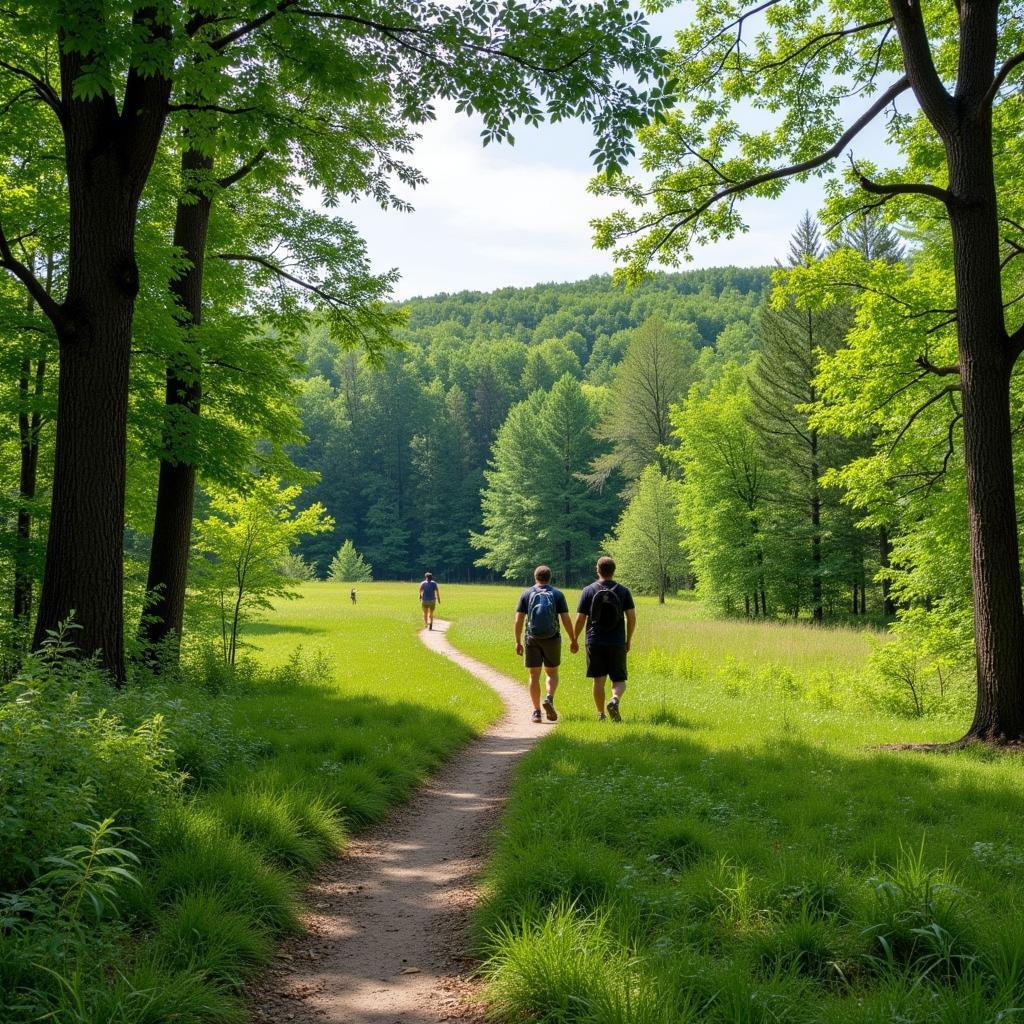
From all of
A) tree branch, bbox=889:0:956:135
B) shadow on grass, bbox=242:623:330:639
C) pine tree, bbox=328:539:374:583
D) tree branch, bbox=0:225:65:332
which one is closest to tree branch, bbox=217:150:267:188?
tree branch, bbox=0:225:65:332

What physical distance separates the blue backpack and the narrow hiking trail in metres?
3.18

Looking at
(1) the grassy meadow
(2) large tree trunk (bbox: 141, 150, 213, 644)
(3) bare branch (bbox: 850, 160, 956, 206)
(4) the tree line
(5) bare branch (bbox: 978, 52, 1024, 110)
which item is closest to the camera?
(1) the grassy meadow

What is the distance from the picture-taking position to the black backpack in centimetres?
951

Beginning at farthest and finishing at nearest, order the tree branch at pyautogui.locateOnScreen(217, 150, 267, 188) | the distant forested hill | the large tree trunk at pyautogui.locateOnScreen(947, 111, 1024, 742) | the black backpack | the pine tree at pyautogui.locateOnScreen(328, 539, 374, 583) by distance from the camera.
Answer: the distant forested hill < the pine tree at pyautogui.locateOnScreen(328, 539, 374, 583) < the tree branch at pyautogui.locateOnScreen(217, 150, 267, 188) < the black backpack < the large tree trunk at pyautogui.locateOnScreen(947, 111, 1024, 742)

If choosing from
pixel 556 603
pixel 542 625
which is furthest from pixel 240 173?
pixel 542 625

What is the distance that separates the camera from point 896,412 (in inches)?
484

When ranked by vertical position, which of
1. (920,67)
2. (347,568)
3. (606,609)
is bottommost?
(606,609)

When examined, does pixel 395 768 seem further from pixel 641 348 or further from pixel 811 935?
pixel 641 348

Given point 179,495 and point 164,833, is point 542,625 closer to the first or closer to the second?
point 179,495

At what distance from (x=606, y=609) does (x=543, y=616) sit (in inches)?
38.9

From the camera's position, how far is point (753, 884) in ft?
12.5

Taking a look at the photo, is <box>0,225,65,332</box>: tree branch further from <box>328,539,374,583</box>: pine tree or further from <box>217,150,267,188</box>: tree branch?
<box>328,539,374,583</box>: pine tree

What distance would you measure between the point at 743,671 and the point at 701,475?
2110cm

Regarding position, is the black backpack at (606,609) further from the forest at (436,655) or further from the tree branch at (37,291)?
the tree branch at (37,291)
